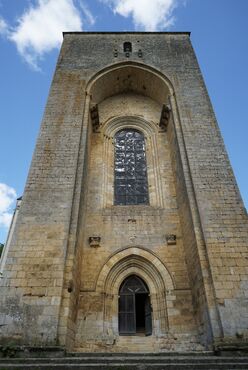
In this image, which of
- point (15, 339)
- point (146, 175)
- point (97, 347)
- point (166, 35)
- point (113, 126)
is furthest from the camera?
point (166, 35)

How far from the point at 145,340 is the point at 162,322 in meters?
0.53

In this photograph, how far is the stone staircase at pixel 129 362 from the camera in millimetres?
4000

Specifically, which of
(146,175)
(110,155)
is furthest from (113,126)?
(146,175)

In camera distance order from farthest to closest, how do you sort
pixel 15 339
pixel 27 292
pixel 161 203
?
pixel 161 203 < pixel 27 292 < pixel 15 339

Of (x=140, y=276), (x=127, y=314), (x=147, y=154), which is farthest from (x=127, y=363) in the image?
(x=147, y=154)

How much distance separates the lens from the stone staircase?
13.1 ft

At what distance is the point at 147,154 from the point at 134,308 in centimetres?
494

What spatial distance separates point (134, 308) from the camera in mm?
6688

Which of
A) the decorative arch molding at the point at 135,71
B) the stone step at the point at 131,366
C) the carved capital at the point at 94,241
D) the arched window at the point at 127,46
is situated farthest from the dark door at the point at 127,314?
the arched window at the point at 127,46

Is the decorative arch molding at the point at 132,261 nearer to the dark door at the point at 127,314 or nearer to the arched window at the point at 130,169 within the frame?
the dark door at the point at 127,314

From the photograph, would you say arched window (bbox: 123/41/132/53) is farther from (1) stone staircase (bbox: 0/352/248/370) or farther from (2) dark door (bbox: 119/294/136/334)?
(1) stone staircase (bbox: 0/352/248/370)

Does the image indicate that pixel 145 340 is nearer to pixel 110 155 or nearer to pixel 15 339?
pixel 15 339

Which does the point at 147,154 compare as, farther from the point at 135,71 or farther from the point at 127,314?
the point at 127,314

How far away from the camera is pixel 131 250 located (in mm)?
7207
